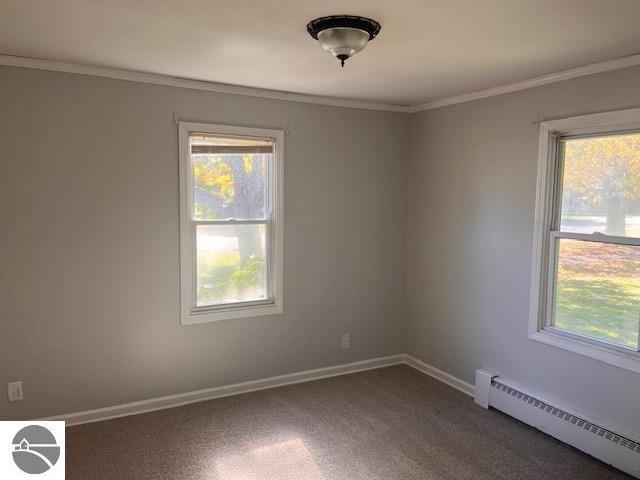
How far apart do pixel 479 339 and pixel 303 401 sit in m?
1.49

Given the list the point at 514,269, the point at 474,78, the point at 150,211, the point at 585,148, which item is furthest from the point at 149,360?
the point at 585,148

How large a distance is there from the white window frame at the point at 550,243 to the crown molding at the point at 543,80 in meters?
0.27

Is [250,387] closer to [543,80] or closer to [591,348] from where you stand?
[591,348]

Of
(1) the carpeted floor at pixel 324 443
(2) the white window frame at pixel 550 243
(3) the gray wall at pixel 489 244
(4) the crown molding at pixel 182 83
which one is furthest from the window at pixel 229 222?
(2) the white window frame at pixel 550 243

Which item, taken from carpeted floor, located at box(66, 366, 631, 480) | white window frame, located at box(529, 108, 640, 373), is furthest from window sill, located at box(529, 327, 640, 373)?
carpeted floor, located at box(66, 366, 631, 480)

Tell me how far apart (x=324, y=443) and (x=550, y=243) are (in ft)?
6.68

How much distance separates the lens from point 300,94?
3.85 metres

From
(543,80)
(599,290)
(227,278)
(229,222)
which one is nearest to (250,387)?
(227,278)

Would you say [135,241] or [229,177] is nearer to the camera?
[135,241]

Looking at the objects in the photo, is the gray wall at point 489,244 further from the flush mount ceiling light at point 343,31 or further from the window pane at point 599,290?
the flush mount ceiling light at point 343,31

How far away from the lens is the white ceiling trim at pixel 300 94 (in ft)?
9.46

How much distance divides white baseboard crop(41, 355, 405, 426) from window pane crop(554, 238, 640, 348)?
1775 mm

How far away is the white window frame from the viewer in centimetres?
290
